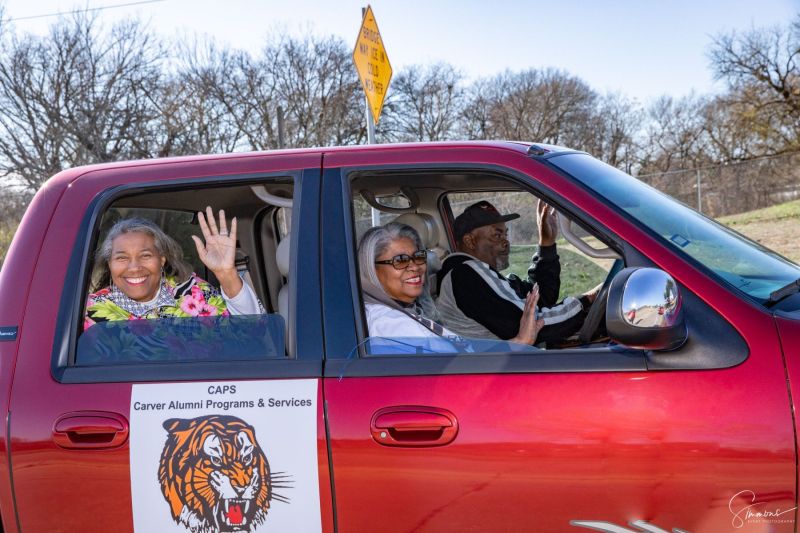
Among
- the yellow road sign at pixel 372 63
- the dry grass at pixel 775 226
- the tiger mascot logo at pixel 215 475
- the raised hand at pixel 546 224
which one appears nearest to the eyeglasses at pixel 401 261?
the raised hand at pixel 546 224

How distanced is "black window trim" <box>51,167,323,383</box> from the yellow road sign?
4143mm

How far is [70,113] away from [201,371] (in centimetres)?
2710

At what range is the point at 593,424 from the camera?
6.49 feet

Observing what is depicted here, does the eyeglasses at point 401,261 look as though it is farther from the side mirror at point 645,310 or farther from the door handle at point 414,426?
the side mirror at point 645,310

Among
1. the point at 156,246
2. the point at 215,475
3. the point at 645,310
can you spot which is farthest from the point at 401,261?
the point at 645,310

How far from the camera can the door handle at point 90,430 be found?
220cm

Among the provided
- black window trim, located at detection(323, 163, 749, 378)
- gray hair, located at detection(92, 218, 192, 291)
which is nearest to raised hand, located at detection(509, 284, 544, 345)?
black window trim, located at detection(323, 163, 749, 378)

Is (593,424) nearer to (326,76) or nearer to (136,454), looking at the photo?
(136,454)

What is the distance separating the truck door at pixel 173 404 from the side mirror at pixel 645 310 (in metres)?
0.87

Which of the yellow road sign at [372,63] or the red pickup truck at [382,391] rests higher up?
the yellow road sign at [372,63]

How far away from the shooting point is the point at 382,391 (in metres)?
2.12

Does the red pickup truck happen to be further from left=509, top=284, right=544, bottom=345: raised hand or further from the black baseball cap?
the black baseball cap

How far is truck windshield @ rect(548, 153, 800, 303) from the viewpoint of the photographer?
2.17 m

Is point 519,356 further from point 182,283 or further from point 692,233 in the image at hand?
point 182,283
